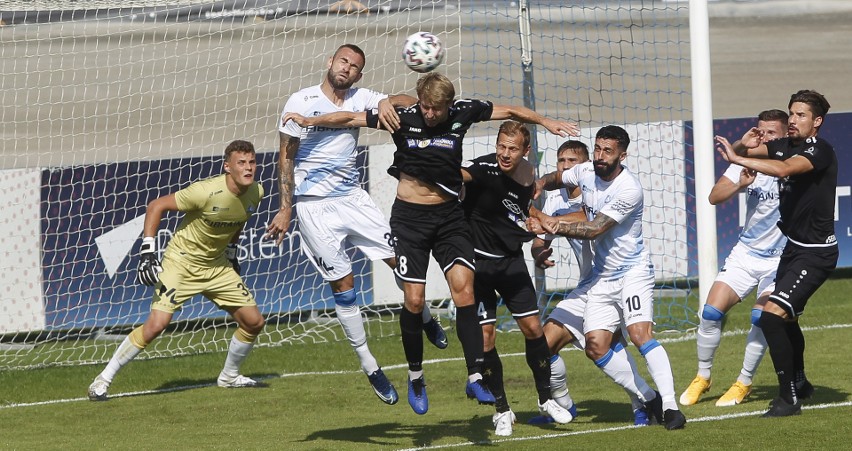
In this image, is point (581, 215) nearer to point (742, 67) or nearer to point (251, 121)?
point (251, 121)

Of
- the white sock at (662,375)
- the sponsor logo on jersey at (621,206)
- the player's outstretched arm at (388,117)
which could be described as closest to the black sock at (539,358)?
the white sock at (662,375)

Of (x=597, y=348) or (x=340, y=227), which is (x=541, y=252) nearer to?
(x=597, y=348)

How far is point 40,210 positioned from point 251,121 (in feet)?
9.16

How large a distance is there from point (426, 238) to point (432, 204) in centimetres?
24

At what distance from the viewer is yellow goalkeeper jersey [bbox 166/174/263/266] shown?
11484 mm

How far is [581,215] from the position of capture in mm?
9641

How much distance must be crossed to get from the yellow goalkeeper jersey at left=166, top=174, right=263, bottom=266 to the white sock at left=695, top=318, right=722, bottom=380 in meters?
4.11

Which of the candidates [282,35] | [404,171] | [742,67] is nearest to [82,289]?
[282,35]

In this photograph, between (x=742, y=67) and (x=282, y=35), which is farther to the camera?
(x=742, y=67)

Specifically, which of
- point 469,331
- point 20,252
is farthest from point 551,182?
point 20,252

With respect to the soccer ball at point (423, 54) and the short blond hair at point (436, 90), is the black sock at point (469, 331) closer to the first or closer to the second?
the short blond hair at point (436, 90)

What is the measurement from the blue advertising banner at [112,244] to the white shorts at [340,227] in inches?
170

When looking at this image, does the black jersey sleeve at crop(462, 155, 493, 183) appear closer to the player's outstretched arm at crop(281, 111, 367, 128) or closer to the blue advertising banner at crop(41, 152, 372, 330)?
the player's outstretched arm at crop(281, 111, 367, 128)

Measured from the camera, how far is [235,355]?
11812 mm
